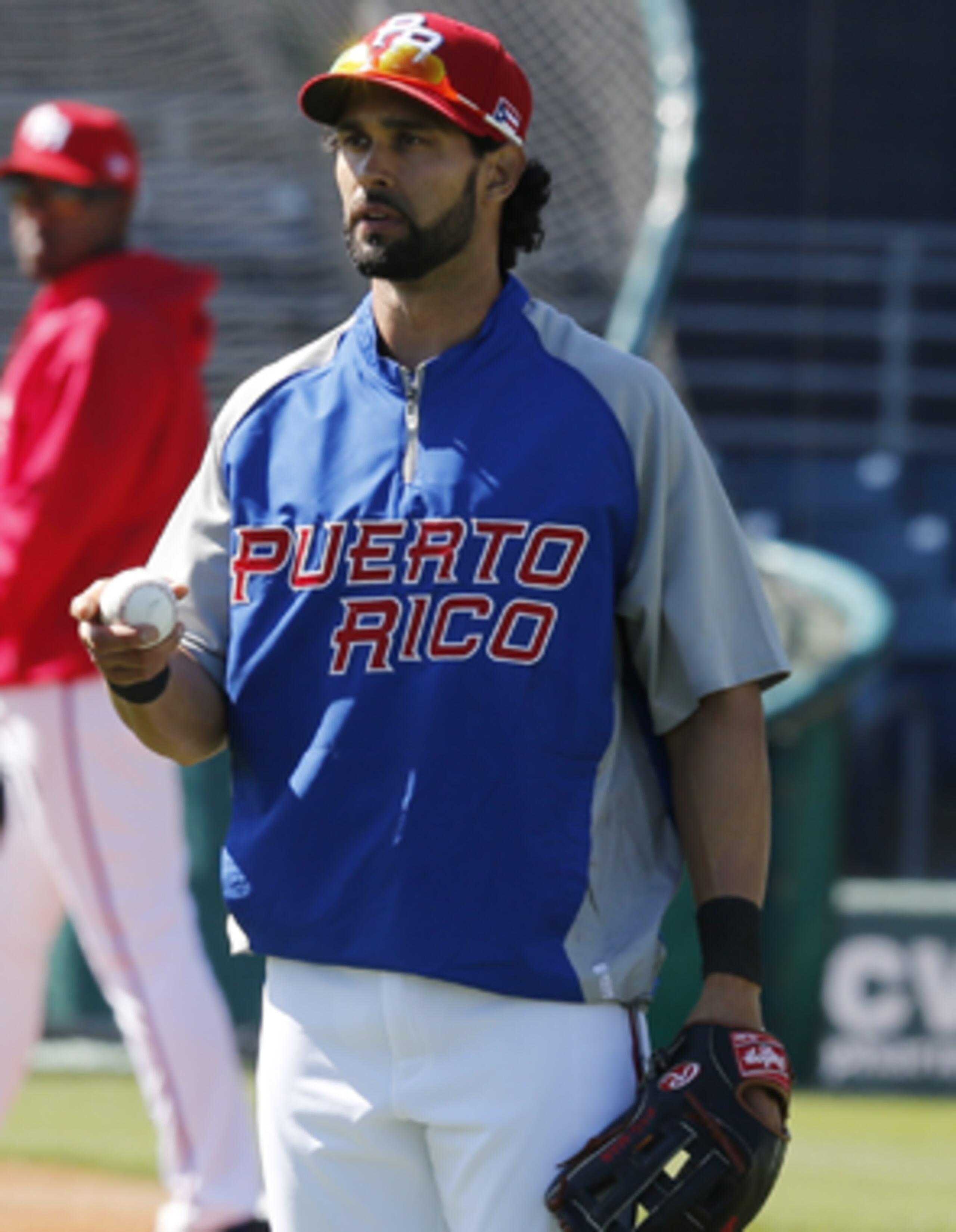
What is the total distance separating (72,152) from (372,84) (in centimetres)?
198

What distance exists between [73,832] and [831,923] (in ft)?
9.25

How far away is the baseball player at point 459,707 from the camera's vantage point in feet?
6.40

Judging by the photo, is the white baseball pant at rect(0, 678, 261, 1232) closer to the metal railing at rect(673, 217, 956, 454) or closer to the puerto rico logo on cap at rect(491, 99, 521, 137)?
the puerto rico logo on cap at rect(491, 99, 521, 137)

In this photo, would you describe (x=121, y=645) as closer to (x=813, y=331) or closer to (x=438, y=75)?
(x=438, y=75)

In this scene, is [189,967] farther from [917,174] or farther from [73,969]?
[917,174]

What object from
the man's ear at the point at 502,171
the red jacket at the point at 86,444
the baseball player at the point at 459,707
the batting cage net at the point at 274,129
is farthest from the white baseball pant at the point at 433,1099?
the batting cage net at the point at 274,129

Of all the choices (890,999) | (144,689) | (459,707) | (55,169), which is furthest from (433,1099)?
(890,999)

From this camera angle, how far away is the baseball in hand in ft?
6.27

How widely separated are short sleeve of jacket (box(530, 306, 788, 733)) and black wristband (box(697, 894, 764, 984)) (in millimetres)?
190

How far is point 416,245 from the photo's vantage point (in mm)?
2053

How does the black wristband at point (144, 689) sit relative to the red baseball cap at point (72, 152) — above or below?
below

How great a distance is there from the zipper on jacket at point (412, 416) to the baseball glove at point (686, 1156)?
63 cm

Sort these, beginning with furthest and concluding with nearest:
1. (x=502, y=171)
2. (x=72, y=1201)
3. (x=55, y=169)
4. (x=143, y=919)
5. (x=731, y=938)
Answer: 1. (x=72, y=1201)
2. (x=55, y=169)
3. (x=143, y=919)
4. (x=502, y=171)
5. (x=731, y=938)

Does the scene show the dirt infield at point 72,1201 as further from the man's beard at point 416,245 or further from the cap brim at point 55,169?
the man's beard at point 416,245
